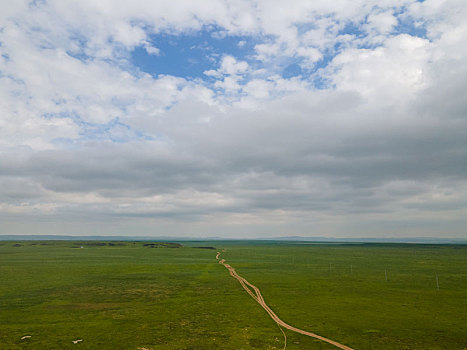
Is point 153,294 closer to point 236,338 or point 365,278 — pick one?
point 236,338

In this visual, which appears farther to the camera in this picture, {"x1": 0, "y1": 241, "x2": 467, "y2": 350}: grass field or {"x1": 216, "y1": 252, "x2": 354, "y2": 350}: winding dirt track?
{"x1": 0, "y1": 241, "x2": 467, "y2": 350}: grass field

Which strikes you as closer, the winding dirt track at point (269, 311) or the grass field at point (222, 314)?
the winding dirt track at point (269, 311)

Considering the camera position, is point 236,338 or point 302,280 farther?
point 302,280

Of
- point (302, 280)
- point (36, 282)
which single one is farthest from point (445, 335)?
point (36, 282)

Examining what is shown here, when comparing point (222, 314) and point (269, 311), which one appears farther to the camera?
point (269, 311)

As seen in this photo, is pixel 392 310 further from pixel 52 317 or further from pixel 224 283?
pixel 52 317

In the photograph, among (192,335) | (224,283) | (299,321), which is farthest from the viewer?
(224,283)

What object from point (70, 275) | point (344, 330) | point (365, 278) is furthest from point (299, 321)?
point (70, 275)

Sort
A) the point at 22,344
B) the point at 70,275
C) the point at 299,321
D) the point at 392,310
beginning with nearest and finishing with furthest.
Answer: the point at 22,344
the point at 299,321
the point at 392,310
the point at 70,275

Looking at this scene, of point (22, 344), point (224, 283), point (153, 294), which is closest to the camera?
point (22, 344)
